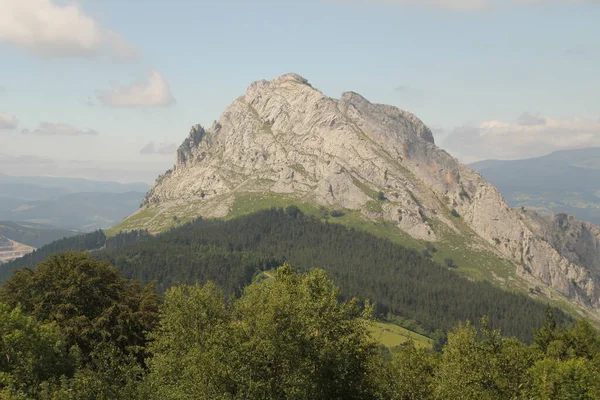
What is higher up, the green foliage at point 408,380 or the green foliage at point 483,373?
the green foliage at point 483,373

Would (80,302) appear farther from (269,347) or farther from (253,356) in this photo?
(269,347)

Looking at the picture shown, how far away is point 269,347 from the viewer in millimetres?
38969

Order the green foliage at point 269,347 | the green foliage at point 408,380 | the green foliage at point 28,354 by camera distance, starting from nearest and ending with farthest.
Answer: the green foliage at point 269,347 < the green foliage at point 28,354 < the green foliage at point 408,380

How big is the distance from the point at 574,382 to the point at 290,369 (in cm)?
5223

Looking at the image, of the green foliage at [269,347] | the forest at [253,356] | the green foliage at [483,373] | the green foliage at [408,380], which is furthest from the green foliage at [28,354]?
the green foliage at [483,373]

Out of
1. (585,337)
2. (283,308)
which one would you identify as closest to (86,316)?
(283,308)

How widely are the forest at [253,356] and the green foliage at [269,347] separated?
121mm

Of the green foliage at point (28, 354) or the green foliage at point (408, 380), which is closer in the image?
the green foliage at point (28, 354)

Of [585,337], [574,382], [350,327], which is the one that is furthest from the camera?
[585,337]

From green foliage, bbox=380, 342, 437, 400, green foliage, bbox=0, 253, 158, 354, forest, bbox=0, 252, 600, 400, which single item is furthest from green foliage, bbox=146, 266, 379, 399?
green foliage, bbox=0, 253, 158, 354

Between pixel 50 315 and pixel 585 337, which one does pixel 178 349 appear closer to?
pixel 50 315

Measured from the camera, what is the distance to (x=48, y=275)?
72312mm

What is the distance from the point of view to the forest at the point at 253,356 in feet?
127

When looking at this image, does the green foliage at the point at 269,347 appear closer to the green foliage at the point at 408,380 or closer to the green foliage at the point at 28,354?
the green foliage at the point at 408,380
